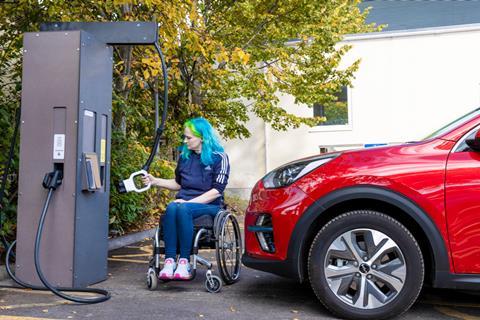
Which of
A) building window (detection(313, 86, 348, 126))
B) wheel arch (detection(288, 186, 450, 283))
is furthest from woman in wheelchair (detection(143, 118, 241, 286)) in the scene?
building window (detection(313, 86, 348, 126))

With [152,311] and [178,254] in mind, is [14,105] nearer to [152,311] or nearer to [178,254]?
[178,254]

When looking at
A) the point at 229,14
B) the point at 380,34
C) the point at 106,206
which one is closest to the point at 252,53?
the point at 229,14

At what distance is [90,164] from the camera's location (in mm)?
4598

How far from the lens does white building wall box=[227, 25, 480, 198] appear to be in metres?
14.1

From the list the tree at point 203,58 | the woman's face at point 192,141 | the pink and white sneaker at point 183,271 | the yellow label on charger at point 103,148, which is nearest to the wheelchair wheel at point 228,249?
the pink and white sneaker at point 183,271

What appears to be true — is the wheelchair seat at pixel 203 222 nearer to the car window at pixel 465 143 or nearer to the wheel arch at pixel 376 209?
the wheel arch at pixel 376 209

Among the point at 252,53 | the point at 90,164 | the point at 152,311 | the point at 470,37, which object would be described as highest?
the point at 470,37

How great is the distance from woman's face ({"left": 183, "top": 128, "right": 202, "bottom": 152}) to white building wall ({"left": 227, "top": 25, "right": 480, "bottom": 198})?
10.4m

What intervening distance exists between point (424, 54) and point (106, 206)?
11.7m

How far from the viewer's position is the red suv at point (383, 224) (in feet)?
11.5

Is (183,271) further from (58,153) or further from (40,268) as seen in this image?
(58,153)

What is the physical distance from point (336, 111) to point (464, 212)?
11821 mm

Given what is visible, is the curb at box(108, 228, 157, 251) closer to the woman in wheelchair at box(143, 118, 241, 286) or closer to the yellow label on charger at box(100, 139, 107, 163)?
the yellow label on charger at box(100, 139, 107, 163)

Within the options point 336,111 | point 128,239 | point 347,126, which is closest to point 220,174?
point 128,239
